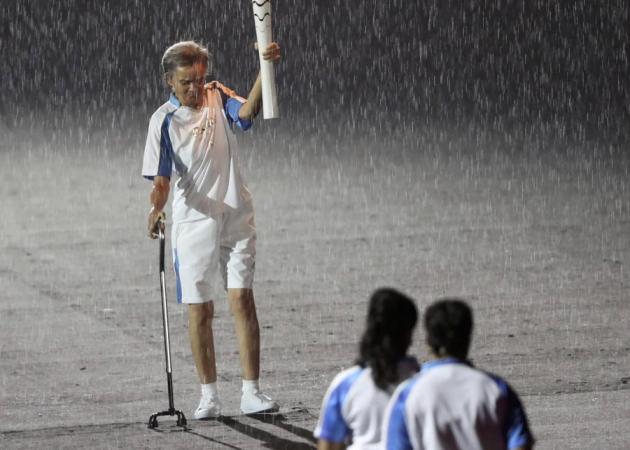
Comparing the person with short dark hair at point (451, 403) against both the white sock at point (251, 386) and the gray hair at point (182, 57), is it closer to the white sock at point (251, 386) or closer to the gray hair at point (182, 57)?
the white sock at point (251, 386)

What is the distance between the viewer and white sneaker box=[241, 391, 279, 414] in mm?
8711

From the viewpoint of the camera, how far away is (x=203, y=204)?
29.1 feet

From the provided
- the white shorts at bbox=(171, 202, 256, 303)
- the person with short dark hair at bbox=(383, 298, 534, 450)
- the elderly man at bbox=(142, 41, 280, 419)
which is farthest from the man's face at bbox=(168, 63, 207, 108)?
the person with short dark hair at bbox=(383, 298, 534, 450)

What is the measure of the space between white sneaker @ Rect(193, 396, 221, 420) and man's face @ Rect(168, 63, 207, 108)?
5.87 feet

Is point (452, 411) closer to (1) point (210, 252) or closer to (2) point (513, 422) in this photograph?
(2) point (513, 422)

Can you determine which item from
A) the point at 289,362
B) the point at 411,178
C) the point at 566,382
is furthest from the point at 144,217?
the point at 566,382

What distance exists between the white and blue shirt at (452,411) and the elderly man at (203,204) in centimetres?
391

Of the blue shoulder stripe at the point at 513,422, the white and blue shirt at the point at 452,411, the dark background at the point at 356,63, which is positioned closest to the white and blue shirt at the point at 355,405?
the white and blue shirt at the point at 452,411

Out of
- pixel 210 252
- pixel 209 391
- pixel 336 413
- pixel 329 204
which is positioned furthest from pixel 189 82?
pixel 329 204

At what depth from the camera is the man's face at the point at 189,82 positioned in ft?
28.8

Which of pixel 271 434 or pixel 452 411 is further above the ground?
pixel 452 411

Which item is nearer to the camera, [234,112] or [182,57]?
[182,57]

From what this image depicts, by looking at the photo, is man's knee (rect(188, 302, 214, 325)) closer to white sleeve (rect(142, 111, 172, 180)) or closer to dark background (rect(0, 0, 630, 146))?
white sleeve (rect(142, 111, 172, 180))

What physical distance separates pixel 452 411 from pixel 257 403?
13.1 feet
